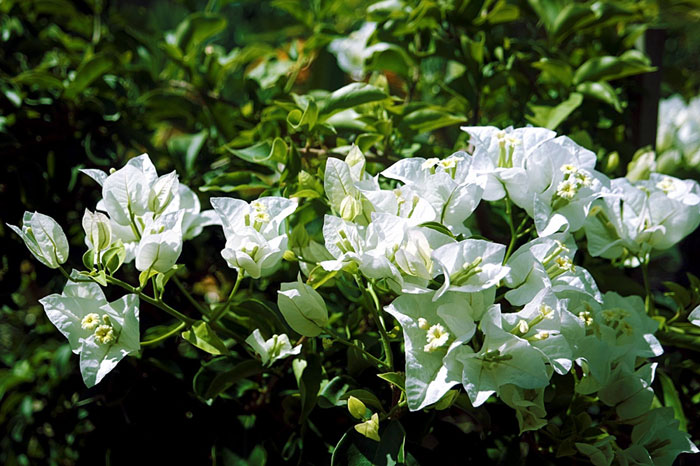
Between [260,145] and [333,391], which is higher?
[260,145]

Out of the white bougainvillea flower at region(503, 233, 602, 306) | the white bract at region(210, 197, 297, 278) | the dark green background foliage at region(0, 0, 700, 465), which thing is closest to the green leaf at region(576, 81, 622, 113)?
the dark green background foliage at region(0, 0, 700, 465)

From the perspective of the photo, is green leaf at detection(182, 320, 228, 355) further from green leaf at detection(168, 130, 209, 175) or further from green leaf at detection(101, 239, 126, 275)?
green leaf at detection(168, 130, 209, 175)

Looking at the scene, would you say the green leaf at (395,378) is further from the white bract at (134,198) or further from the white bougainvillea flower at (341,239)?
the white bract at (134,198)

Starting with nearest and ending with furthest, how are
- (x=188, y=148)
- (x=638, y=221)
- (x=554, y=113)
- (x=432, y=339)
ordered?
1. (x=432, y=339)
2. (x=638, y=221)
3. (x=554, y=113)
4. (x=188, y=148)

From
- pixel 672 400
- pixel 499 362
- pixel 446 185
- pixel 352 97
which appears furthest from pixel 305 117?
pixel 672 400

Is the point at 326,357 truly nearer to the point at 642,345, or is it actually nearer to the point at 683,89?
the point at 642,345

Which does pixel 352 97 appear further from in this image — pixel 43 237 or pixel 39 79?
pixel 39 79
